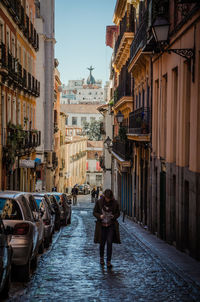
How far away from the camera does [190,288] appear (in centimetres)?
920

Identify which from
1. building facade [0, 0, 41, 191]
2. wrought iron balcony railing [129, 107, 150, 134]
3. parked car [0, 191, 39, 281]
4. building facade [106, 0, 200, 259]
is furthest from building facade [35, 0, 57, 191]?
parked car [0, 191, 39, 281]

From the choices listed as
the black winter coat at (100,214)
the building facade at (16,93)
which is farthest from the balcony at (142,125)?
the black winter coat at (100,214)

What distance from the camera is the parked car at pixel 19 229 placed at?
8.97m

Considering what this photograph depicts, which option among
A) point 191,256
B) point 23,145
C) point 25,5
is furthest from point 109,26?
point 191,256

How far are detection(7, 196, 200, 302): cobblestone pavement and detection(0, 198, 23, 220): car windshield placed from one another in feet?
3.62

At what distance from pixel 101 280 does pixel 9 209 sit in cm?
→ 200

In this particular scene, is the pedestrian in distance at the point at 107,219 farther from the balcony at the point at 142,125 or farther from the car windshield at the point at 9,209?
Result: the balcony at the point at 142,125

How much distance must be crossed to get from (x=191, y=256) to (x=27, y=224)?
5.31 meters

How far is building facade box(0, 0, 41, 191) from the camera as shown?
82.3ft

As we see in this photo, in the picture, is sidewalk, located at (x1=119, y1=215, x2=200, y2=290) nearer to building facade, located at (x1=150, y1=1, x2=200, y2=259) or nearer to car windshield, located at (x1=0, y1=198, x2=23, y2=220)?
building facade, located at (x1=150, y1=1, x2=200, y2=259)

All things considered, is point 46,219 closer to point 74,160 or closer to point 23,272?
point 23,272

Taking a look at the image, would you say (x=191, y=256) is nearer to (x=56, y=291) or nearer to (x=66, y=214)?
(x=56, y=291)

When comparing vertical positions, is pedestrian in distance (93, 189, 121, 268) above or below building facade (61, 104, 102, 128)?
below

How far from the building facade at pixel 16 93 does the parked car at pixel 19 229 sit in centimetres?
1403
